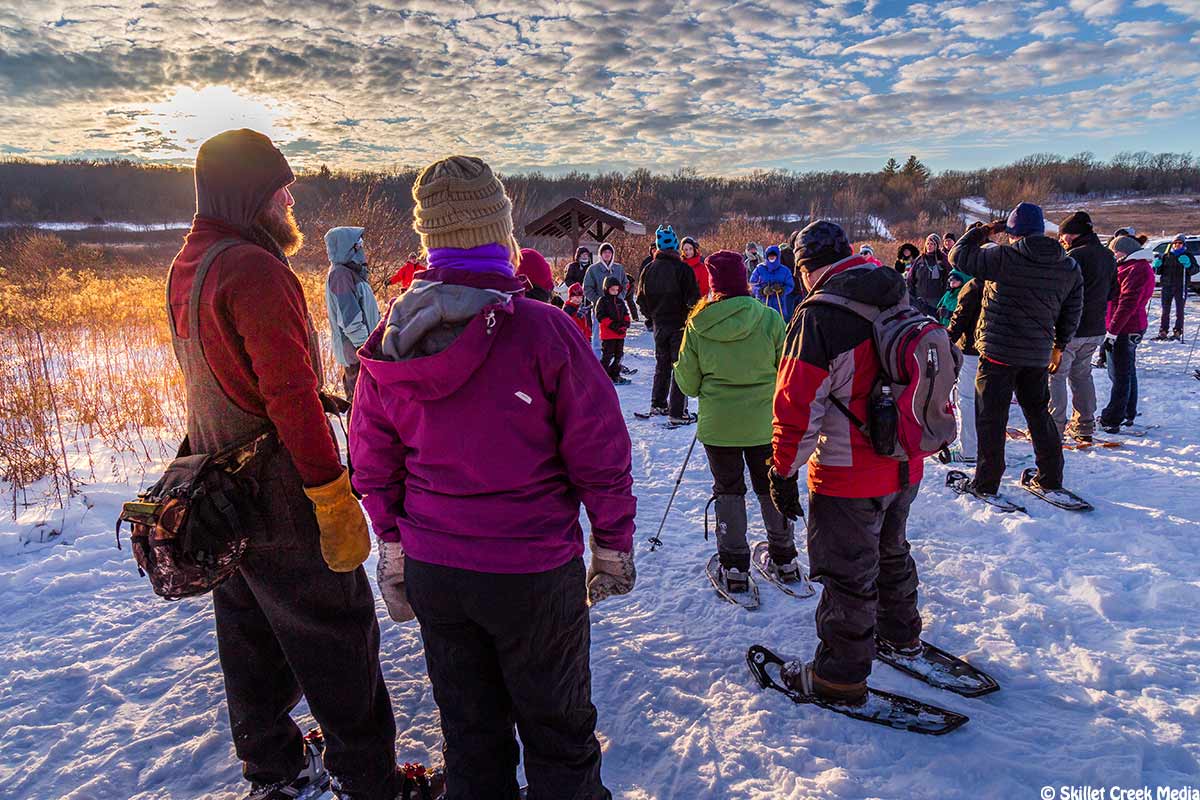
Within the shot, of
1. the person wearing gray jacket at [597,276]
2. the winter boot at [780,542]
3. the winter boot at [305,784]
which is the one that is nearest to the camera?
the winter boot at [305,784]

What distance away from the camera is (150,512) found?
180cm

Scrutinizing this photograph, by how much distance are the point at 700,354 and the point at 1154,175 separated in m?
83.4

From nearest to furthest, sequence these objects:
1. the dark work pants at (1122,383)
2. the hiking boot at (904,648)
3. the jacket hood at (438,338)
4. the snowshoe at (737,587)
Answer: the jacket hood at (438,338) < the hiking boot at (904,648) < the snowshoe at (737,587) < the dark work pants at (1122,383)

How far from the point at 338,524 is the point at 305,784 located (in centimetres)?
110

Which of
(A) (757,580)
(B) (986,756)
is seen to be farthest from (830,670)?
(A) (757,580)

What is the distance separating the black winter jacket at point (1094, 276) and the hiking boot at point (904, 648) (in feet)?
12.3

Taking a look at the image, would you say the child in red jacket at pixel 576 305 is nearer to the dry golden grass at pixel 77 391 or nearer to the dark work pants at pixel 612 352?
the dark work pants at pixel 612 352

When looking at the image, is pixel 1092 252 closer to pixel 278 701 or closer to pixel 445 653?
pixel 445 653

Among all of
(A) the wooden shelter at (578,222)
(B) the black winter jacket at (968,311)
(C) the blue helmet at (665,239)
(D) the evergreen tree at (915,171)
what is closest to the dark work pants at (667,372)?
(C) the blue helmet at (665,239)

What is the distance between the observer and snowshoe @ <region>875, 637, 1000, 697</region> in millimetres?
2730

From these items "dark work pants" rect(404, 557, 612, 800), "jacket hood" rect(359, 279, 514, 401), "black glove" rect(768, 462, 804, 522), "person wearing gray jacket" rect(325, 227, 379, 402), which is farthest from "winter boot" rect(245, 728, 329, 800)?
"person wearing gray jacket" rect(325, 227, 379, 402)

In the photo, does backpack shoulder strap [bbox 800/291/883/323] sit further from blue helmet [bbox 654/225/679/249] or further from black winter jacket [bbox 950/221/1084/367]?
blue helmet [bbox 654/225/679/249]

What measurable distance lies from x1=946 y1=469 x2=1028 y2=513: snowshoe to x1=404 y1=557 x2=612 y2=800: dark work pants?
4.02 metres

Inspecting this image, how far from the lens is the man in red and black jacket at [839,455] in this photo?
95.6 inches
